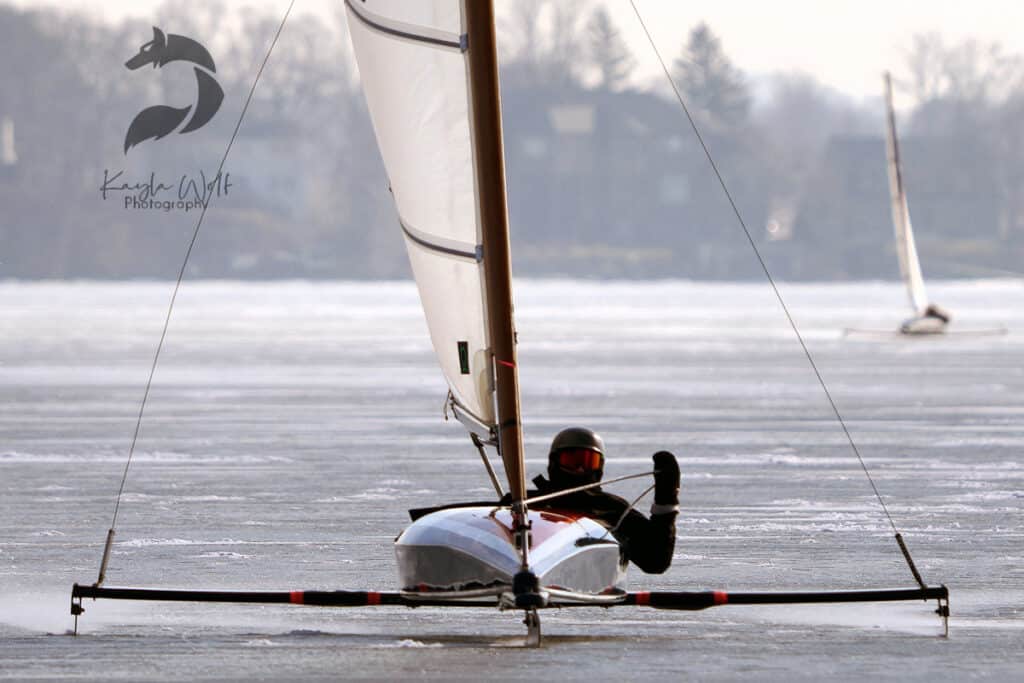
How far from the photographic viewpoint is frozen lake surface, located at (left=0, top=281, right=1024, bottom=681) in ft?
27.8

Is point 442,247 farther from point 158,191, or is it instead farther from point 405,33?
point 158,191

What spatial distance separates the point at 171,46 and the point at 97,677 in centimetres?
10939

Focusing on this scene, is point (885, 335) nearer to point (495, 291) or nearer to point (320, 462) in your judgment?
point (320, 462)

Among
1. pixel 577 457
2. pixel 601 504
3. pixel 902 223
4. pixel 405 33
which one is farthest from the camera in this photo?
pixel 902 223

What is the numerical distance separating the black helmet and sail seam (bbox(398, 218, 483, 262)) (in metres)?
0.81

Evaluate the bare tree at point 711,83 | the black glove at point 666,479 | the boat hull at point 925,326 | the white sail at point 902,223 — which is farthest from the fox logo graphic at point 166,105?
the black glove at point 666,479

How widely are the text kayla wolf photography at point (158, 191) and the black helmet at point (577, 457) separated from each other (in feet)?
323

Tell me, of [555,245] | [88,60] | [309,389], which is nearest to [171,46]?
[88,60]

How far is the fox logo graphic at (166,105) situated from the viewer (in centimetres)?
11119

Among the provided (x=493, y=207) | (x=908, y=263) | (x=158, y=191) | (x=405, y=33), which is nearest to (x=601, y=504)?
(x=493, y=207)

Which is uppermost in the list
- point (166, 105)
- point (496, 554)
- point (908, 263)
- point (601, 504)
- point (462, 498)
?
point (166, 105)

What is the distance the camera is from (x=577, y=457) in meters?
9.14

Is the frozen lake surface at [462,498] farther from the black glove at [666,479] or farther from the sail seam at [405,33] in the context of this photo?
the sail seam at [405,33]

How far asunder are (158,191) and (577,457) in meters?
111
